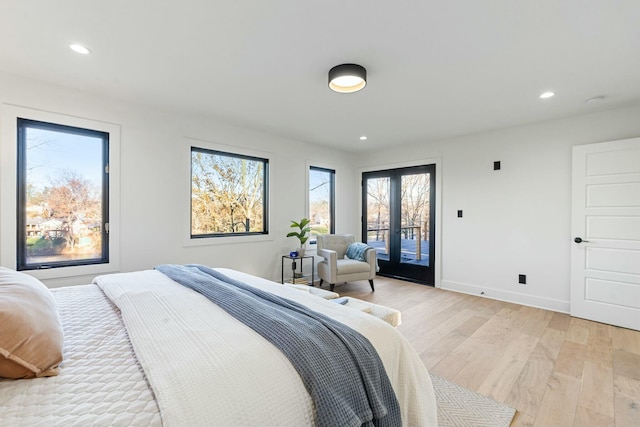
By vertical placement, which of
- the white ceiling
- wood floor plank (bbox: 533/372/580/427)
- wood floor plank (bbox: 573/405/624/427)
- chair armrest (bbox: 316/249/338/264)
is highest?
the white ceiling

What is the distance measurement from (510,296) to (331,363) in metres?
3.91

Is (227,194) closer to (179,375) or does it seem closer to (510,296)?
(179,375)

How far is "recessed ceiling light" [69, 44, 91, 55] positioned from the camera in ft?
6.83

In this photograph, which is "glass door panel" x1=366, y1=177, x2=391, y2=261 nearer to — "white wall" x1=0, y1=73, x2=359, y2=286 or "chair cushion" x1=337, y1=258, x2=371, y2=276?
"chair cushion" x1=337, y1=258, x2=371, y2=276

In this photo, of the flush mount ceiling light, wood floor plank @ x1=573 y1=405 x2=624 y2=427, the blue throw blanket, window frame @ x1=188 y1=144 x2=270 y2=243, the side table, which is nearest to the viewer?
the blue throw blanket

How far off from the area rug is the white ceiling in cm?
240

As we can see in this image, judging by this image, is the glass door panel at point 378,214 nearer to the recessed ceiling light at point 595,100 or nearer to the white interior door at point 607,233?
the white interior door at point 607,233

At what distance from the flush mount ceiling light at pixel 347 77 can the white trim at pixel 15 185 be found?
238 cm

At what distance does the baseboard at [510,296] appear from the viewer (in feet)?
11.6

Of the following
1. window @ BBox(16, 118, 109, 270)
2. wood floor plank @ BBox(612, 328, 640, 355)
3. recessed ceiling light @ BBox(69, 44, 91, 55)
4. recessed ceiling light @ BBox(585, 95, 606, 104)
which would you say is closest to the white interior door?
wood floor plank @ BBox(612, 328, 640, 355)

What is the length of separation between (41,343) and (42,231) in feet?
8.19

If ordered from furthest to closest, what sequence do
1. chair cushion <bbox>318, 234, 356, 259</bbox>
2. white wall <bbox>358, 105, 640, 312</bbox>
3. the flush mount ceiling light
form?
chair cushion <bbox>318, 234, 356, 259</bbox>, white wall <bbox>358, 105, 640, 312</bbox>, the flush mount ceiling light

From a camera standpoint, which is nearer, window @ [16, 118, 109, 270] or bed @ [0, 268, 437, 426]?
bed @ [0, 268, 437, 426]

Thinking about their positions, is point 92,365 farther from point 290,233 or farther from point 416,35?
point 290,233
